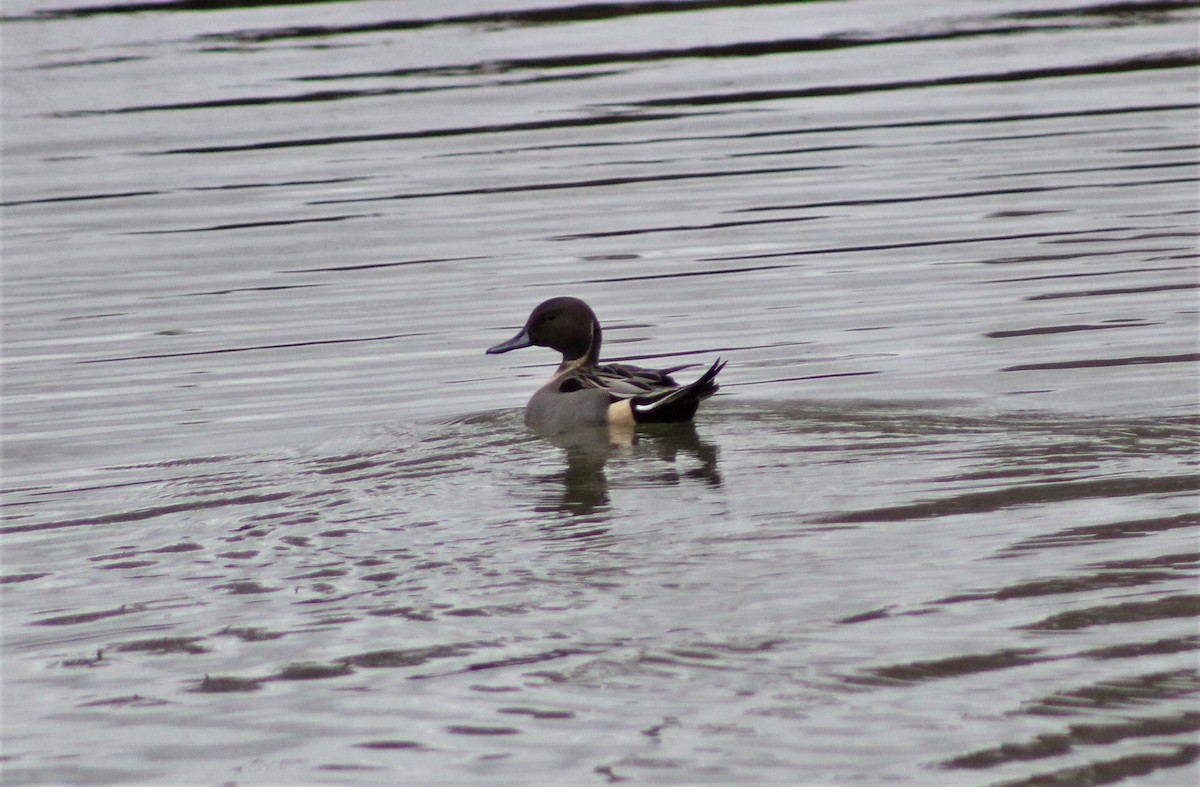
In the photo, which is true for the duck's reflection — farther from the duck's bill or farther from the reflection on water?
the duck's bill

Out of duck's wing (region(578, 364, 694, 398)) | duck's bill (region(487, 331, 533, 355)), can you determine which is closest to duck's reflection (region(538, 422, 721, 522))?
duck's wing (region(578, 364, 694, 398))

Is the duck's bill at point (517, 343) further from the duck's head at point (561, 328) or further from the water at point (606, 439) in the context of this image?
the water at point (606, 439)

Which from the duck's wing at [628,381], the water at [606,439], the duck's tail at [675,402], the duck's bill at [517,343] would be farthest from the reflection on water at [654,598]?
the duck's bill at [517,343]

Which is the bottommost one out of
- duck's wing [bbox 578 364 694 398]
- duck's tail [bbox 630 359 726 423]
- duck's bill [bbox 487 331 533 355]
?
duck's tail [bbox 630 359 726 423]

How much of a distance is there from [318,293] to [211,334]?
108 centimetres

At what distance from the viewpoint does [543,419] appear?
331 inches

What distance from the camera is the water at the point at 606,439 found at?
463cm

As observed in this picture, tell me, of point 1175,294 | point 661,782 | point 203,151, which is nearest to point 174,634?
point 661,782

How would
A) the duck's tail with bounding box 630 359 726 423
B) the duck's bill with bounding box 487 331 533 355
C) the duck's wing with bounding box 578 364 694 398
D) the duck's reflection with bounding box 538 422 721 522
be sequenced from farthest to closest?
the duck's bill with bounding box 487 331 533 355, the duck's wing with bounding box 578 364 694 398, the duck's tail with bounding box 630 359 726 423, the duck's reflection with bounding box 538 422 721 522

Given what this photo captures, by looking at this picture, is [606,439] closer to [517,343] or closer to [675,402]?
[675,402]

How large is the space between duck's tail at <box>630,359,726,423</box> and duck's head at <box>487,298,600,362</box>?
1041 millimetres

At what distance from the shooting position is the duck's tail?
26.0 ft

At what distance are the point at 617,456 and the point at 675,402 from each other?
1.27ft

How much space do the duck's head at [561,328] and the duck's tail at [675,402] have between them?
104cm
